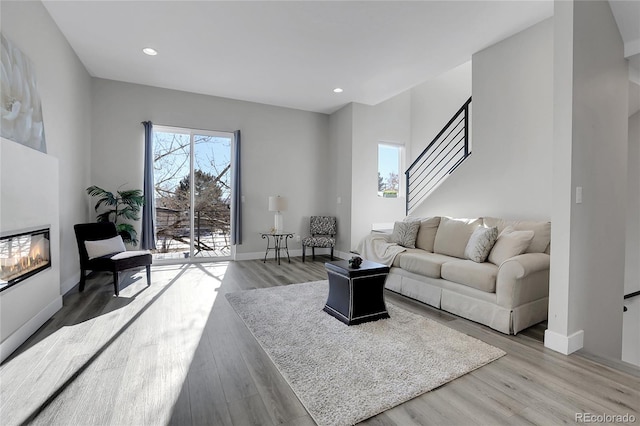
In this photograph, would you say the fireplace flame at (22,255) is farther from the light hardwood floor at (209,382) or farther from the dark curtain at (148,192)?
the dark curtain at (148,192)

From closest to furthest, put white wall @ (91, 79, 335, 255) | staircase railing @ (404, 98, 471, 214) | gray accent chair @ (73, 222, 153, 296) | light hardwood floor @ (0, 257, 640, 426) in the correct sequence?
light hardwood floor @ (0, 257, 640, 426), gray accent chair @ (73, 222, 153, 296), white wall @ (91, 79, 335, 255), staircase railing @ (404, 98, 471, 214)

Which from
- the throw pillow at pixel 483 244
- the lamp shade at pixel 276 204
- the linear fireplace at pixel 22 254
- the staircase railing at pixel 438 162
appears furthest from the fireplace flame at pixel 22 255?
the staircase railing at pixel 438 162

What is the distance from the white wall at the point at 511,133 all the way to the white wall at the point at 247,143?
316 centimetres

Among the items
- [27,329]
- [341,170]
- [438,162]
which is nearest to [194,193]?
[341,170]

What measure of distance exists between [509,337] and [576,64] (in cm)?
222

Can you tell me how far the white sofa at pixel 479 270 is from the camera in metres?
2.74

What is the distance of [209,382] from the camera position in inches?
77.4

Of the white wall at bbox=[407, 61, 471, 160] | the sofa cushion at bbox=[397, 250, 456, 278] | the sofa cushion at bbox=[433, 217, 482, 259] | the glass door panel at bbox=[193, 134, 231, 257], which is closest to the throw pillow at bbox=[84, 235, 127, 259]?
the glass door panel at bbox=[193, 134, 231, 257]

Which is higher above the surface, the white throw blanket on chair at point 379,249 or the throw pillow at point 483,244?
the throw pillow at point 483,244

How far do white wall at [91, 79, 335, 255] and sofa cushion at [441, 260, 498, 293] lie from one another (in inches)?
145

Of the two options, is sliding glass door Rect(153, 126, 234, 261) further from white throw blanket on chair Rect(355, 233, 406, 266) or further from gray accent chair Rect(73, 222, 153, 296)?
white throw blanket on chair Rect(355, 233, 406, 266)

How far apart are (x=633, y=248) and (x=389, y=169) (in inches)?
158

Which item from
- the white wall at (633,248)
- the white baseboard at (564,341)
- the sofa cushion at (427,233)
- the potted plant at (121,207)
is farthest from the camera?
the potted plant at (121,207)

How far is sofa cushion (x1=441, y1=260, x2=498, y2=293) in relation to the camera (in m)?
2.87
